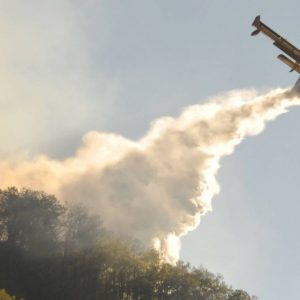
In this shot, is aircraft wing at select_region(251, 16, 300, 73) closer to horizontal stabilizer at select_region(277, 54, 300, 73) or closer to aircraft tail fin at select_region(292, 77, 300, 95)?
horizontal stabilizer at select_region(277, 54, 300, 73)

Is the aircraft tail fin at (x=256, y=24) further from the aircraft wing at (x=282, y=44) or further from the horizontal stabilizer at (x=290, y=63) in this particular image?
the horizontal stabilizer at (x=290, y=63)

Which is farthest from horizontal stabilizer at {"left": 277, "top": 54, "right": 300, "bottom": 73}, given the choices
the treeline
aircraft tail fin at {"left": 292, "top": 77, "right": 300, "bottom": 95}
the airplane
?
the treeline

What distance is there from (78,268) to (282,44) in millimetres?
60829

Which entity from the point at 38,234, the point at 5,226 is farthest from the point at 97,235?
the point at 5,226

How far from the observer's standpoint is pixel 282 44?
242 ft

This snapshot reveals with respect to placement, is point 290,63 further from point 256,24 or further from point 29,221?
point 29,221

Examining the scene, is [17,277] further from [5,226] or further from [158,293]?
[158,293]

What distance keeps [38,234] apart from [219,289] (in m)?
42.1

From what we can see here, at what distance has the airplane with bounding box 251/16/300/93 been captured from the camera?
7300 centimetres

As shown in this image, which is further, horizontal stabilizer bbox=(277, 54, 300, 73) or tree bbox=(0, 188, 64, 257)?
tree bbox=(0, 188, 64, 257)

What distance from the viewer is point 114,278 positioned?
105m

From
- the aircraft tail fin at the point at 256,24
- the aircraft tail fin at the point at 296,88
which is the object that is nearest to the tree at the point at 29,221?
the aircraft tail fin at the point at 296,88

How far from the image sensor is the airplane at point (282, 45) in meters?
73.0

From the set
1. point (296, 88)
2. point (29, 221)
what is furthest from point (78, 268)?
point (296, 88)
